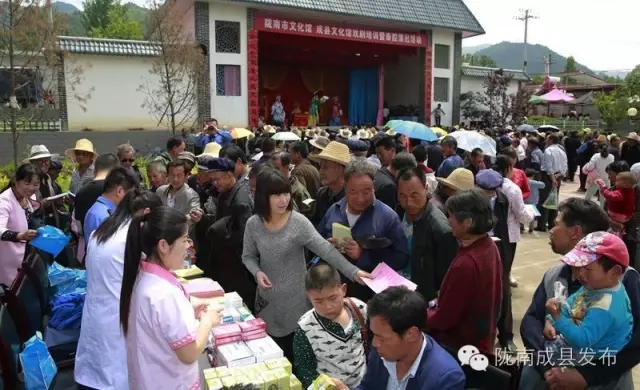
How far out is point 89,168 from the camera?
5238 mm

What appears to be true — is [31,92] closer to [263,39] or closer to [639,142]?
[263,39]

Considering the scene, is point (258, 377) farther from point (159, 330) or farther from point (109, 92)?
point (109, 92)

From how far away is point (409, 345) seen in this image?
1755mm

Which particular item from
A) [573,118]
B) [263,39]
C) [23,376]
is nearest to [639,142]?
[23,376]

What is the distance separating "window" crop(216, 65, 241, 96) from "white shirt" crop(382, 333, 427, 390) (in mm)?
14455

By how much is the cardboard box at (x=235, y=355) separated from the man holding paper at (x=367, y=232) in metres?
0.80

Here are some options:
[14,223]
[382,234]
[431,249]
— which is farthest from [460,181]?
[14,223]

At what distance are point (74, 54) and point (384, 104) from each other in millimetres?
13167

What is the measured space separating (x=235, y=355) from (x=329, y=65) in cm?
A: 2225

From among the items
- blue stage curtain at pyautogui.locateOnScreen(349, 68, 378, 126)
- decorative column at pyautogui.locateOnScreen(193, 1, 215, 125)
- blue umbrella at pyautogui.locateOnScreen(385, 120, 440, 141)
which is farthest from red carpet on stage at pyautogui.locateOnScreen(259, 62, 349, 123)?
blue umbrella at pyautogui.locateOnScreen(385, 120, 440, 141)

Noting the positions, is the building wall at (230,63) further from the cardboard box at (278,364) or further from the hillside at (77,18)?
the cardboard box at (278,364)

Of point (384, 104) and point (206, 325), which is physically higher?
point (384, 104)

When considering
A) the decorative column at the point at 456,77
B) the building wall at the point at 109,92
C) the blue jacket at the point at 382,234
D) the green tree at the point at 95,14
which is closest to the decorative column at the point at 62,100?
the building wall at the point at 109,92

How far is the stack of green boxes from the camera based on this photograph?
6.20 feet
